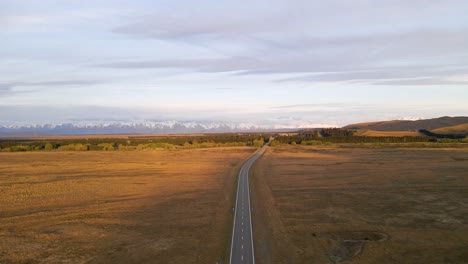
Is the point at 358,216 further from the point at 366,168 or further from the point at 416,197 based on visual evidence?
the point at 366,168

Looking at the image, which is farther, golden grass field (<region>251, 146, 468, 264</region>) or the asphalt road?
golden grass field (<region>251, 146, 468, 264</region>)

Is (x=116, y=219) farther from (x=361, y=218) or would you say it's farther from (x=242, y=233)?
(x=361, y=218)

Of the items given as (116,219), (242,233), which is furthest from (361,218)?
(116,219)

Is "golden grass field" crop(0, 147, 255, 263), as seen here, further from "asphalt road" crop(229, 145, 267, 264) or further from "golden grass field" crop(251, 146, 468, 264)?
"golden grass field" crop(251, 146, 468, 264)

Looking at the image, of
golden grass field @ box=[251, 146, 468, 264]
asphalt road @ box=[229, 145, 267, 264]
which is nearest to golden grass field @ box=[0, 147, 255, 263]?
asphalt road @ box=[229, 145, 267, 264]

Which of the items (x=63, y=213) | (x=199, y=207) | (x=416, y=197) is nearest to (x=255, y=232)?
(x=199, y=207)

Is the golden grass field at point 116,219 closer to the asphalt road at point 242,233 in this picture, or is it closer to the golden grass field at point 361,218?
the asphalt road at point 242,233
